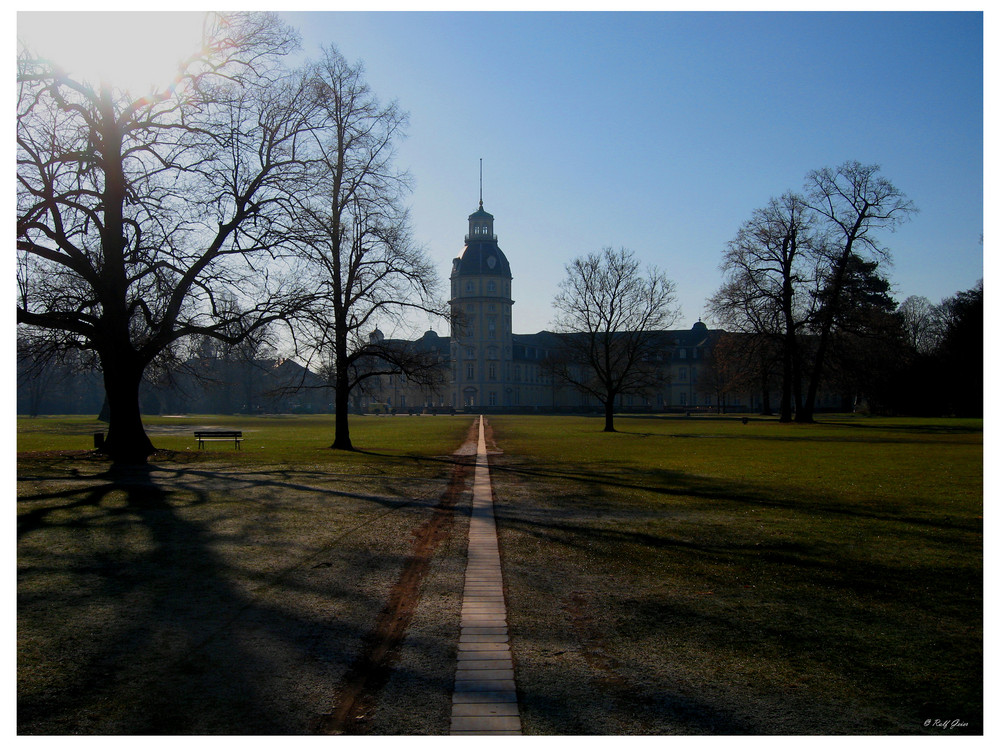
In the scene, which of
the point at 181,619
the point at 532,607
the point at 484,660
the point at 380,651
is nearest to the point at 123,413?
the point at 181,619

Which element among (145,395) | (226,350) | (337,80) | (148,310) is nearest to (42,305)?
(148,310)

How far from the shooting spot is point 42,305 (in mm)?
18656

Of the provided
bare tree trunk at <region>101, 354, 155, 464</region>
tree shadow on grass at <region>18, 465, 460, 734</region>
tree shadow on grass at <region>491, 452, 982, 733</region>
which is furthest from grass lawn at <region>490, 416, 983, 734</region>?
bare tree trunk at <region>101, 354, 155, 464</region>

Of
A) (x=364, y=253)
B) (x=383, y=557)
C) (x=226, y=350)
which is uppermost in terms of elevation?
(x=364, y=253)

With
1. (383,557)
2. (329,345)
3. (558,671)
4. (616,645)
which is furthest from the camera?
(329,345)

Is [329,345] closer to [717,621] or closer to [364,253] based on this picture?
[364,253]

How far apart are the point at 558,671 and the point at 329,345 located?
20.1 metres

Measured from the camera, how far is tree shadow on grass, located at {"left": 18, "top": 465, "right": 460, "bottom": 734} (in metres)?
4.61

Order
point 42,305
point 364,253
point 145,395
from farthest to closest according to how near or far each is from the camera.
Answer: point 145,395 < point 364,253 < point 42,305

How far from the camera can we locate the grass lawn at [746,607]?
4.73 meters

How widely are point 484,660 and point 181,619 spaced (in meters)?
2.94

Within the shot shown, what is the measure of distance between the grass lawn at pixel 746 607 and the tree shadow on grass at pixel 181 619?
1.70 meters

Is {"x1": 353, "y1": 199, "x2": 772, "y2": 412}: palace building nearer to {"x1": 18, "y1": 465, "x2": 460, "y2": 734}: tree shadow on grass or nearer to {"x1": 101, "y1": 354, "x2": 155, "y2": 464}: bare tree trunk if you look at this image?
{"x1": 101, "y1": 354, "x2": 155, "y2": 464}: bare tree trunk

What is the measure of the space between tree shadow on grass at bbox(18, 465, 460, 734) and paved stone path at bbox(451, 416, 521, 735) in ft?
3.04
